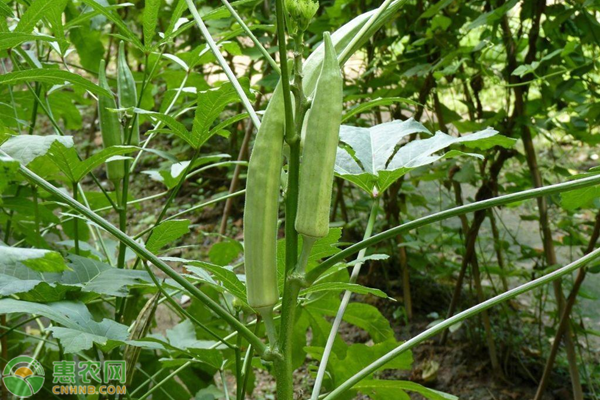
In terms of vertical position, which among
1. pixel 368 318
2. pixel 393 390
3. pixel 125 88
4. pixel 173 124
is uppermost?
pixel 125 88

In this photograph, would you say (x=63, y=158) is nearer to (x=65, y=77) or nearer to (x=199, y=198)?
(x=65, y=77)

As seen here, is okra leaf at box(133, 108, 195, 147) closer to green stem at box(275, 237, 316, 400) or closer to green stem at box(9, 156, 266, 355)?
green stem at box(9, 156, 266, 355)

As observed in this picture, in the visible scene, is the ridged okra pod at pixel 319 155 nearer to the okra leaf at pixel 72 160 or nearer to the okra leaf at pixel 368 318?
the okra leaf at pixel 72 160

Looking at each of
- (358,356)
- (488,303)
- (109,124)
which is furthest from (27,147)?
(358,356)

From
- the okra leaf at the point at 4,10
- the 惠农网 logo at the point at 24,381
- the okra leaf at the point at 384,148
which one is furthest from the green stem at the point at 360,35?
the 惠农网 logo at the point at 24,381

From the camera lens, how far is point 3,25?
1.06m

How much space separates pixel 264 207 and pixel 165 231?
32 centimetres

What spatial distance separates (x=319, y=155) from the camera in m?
0.72

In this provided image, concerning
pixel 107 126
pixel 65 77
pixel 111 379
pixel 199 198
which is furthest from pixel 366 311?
pixel 199 198

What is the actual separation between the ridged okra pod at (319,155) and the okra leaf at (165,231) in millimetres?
340

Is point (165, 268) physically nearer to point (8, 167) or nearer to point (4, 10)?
point (8, 167)

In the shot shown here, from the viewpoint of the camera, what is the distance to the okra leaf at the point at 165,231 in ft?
3.37

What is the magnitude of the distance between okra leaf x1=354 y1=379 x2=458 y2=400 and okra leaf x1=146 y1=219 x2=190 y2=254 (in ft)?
1.21

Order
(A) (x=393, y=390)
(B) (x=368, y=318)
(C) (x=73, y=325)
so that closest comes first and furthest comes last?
(C) (x=73, y=325) → (A) (x=393, y=390) → (B) (x=368, y=318)
